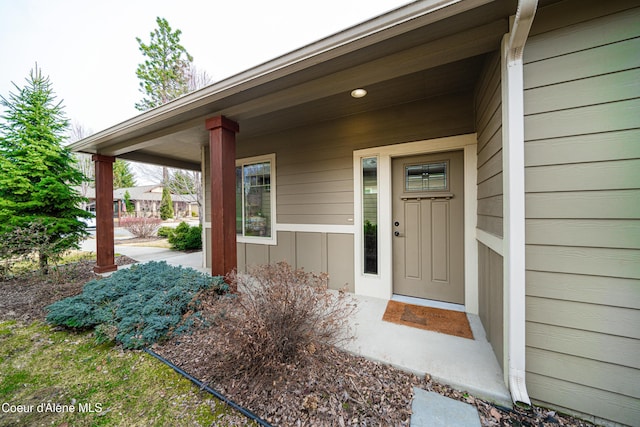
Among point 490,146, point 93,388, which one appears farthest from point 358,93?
point 93,388

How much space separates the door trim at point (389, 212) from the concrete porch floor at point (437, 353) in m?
0.55

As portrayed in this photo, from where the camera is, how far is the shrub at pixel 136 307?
223 centimetres

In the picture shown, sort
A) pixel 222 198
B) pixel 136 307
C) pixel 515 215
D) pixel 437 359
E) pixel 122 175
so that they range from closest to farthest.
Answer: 1. pixel 515 215
2. pixel 437 359
3. pixel 136 307
4. pixel 222 198
5. pixel 122 175

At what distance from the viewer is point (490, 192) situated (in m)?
2.00

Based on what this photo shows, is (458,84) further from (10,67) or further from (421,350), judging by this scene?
(10,67)

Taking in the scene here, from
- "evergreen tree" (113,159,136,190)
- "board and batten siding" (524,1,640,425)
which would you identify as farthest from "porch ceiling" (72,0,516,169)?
"evergreen tree" (113,159,136,190)

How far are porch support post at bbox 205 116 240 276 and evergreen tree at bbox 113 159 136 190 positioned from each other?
24.4 meters

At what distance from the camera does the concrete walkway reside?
1.45 metres

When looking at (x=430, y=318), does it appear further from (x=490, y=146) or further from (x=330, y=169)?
(x=330, y=169)

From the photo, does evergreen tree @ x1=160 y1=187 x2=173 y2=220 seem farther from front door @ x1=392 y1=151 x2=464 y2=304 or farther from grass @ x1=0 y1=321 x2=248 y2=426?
front door @ x1=392 y1=151 x2=464 y2=304

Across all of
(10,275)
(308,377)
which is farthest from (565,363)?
(10,275)

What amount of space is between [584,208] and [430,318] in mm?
1753

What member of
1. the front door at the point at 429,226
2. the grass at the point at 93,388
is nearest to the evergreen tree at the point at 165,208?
the grass at the point at 93,388

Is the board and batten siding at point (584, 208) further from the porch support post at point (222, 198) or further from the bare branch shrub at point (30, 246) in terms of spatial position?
the bare branch shrub at point (30, 246)
